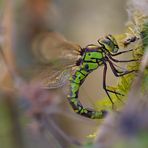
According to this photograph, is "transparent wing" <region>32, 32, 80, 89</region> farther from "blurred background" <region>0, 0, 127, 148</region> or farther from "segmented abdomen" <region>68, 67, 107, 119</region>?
"blurred background" <region>0, 0, 127, 148</region>

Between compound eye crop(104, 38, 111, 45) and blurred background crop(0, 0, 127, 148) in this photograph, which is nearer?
compound eye crop(104, 38, 111, 45)

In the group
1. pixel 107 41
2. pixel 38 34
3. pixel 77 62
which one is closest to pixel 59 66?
pixel 77 62

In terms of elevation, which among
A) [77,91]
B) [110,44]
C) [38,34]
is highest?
[38,34]

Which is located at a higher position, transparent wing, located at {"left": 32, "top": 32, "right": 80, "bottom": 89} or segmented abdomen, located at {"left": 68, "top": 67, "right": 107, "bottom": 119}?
transparent wing, located at {"left": 32, "top": 32, "right": 80, "bottom": 89}

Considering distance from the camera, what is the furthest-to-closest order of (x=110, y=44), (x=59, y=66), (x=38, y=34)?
(x=38, y=34) < (x=59, y=66) < (x=110, y=44)

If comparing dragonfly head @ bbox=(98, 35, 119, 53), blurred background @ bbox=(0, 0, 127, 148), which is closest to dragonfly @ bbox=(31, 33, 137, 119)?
dragonfly head @ bbox=(98, 35, 119, 53)

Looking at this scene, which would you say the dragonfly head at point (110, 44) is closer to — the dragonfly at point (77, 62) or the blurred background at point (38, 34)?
the dragonfly at point (77, 62)

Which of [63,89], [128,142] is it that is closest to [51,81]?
[63,89]

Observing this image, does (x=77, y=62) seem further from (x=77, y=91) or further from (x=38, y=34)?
(x=38, y=34)

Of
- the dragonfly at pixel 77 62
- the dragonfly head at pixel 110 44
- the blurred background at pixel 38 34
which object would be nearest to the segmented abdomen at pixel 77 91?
the dragonfly at pixel 77 62
